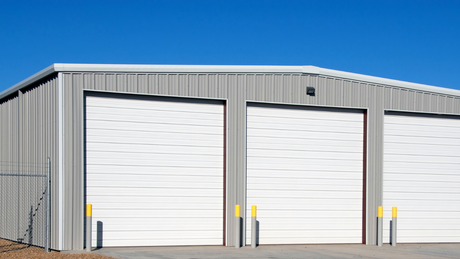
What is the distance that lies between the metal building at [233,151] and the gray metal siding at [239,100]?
0.03m

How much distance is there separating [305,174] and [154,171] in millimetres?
4246

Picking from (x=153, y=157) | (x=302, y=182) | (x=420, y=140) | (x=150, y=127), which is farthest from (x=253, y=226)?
(x=420, y=140)

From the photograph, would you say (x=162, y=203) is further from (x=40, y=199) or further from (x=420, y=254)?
(x=420, y=254)

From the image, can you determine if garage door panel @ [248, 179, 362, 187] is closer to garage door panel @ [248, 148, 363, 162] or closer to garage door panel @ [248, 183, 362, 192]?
garage door panel @ [248, 183, 362, 192]

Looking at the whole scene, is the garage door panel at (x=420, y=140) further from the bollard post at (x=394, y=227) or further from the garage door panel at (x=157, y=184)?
the garage door panel at (x=157, y=184)

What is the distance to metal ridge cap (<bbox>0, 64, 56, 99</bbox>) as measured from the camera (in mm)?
11709

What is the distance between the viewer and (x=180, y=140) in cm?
1291

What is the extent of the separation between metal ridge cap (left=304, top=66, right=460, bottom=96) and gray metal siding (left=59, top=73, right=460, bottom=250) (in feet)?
0.43

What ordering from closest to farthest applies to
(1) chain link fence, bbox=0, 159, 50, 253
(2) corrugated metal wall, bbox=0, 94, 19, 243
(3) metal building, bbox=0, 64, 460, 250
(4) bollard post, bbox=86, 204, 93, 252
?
(4) bollard post, bbox=86, 204, 93, 252 < (3) metal building, bbox=0, 64, 460, 250 < (1) chain link fence, bbox=0, 159, 50, 253 < (2) corrugated metal wall, bbox=0, 94, 19, 243

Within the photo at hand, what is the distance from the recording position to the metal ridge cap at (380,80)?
13841 millimetres

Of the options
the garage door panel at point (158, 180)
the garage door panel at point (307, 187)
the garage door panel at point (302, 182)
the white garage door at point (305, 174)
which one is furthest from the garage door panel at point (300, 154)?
the garage door panel at point (158, 180)

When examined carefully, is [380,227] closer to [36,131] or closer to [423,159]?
[423,159]

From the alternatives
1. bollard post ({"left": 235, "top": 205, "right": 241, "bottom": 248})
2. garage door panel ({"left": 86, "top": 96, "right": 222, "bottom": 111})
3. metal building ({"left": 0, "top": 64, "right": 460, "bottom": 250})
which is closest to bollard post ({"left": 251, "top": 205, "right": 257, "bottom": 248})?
bollard post ({"left": 235, "top": 205, "right": 241, "bottom": 248})

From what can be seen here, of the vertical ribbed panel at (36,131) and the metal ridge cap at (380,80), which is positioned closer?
the vertical ribbed panel at (36,131)
